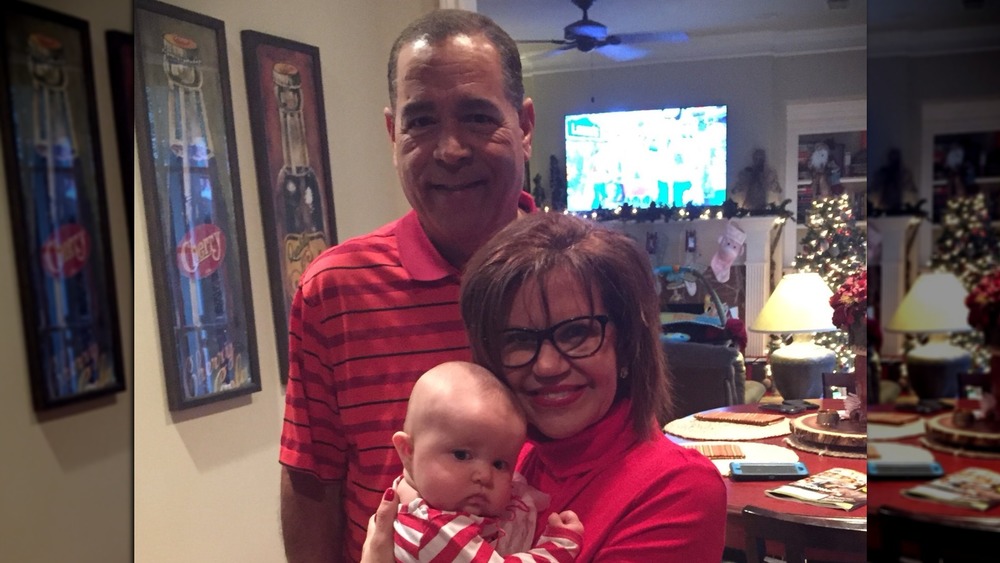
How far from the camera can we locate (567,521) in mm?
863

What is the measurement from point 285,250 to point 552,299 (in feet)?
1.43

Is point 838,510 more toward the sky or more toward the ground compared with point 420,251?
more toward the ground

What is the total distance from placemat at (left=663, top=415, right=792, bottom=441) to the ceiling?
44 cm

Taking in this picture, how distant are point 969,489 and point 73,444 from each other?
3.93ft

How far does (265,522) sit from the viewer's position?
44.0 inches

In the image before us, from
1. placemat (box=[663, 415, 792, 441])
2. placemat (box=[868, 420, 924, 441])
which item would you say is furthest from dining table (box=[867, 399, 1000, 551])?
placemat (box=[663, 415, 792, 441])

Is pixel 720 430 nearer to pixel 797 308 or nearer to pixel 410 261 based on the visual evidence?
pixel 797 308

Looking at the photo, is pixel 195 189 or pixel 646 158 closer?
pixel 646 158

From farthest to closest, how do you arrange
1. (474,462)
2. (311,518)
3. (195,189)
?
(195,189)
(311,518)
(474,462)

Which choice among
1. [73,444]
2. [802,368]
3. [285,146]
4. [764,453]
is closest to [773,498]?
[764,453]

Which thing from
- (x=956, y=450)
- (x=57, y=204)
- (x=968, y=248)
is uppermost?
(x=57, y=204)

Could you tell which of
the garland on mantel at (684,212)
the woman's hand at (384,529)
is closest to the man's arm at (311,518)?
the woman's hand at (384,529)

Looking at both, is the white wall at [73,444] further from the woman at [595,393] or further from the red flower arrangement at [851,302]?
the red flower arrangement at [851,302]

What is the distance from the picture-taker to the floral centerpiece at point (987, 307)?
0.84 metres
